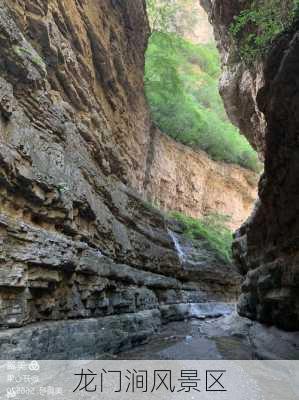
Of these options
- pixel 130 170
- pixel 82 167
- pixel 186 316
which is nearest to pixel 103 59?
pixel 130 170

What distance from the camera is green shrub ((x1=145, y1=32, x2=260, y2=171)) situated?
64.5 ft

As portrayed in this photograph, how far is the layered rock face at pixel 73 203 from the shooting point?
202 inches

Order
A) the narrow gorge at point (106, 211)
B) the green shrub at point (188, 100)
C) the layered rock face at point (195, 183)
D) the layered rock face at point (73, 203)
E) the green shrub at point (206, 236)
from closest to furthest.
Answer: the layered rock face at point (73, 203)
the narrow gorge at point (106, 211)
the green shrub at point (206, 236)
the layered rock face at point (195, 183)
the green shrub at point (188, 100)

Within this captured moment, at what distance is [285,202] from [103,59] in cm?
837

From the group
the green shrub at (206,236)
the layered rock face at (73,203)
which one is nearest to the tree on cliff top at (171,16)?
the layered rock face at (73,203)

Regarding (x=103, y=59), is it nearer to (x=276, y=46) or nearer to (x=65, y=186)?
(x=65, y=186)

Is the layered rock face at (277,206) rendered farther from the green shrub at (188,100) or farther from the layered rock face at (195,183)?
the green shrub at (188,100)

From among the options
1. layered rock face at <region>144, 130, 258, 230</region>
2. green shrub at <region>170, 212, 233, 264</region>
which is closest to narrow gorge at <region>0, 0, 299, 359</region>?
green shrub at <region>170, 212, 233, 264</region>

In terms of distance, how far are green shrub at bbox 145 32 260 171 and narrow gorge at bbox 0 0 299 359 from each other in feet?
13.3

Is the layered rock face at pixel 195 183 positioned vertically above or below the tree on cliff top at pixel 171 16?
below

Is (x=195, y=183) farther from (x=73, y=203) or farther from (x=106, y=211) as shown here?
(x=73, y=203)

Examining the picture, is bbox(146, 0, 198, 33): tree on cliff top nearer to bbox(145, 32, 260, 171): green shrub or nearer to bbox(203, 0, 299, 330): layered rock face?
bbox(145, 32, 260, 171): green shrub

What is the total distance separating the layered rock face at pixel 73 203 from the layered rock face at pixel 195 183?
5085 mm

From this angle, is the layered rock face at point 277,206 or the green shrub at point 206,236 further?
the green shrub at point 206,236
